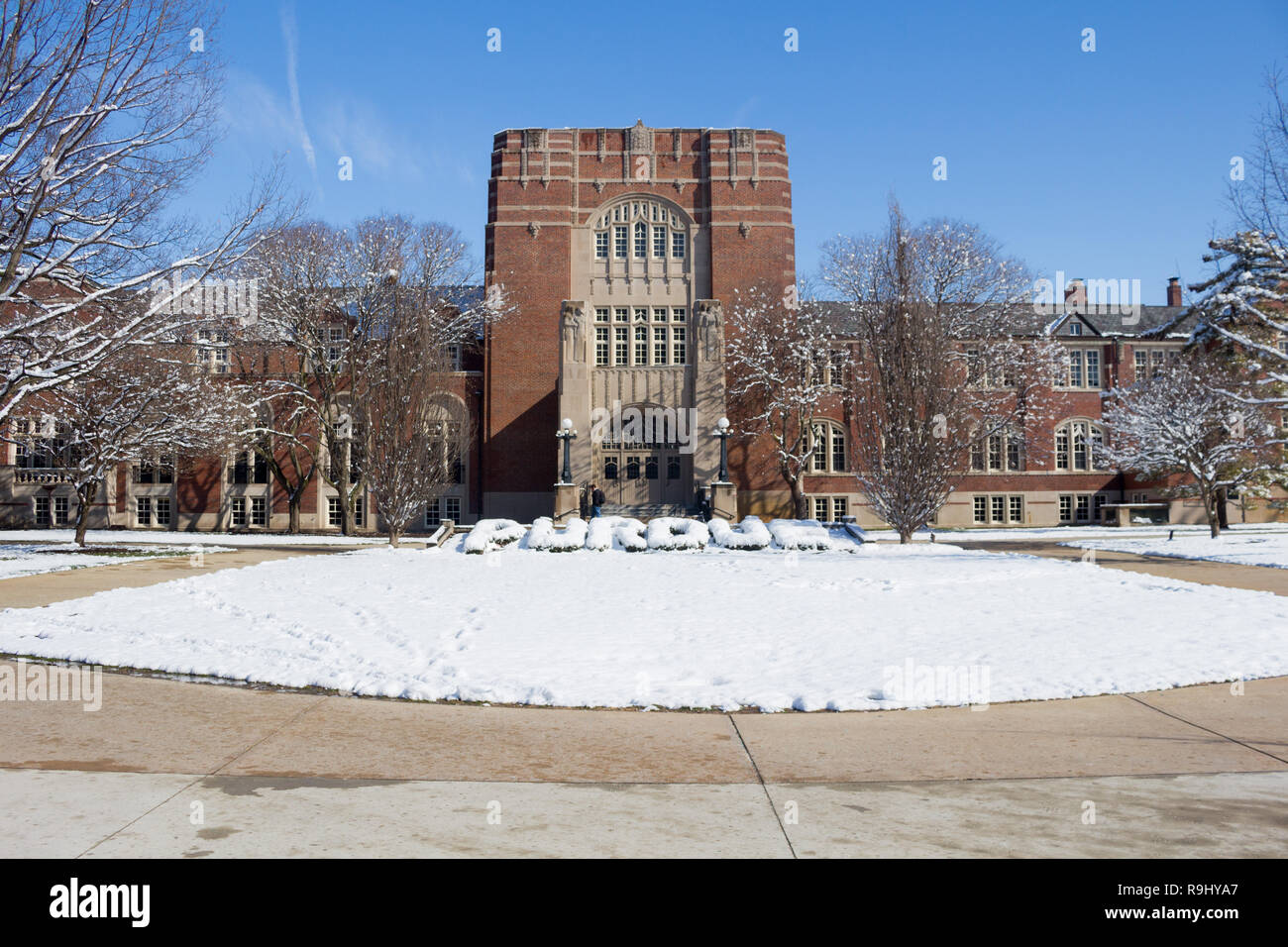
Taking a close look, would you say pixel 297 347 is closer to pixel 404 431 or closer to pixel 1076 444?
pixel 404 431

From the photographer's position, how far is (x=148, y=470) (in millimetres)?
44000

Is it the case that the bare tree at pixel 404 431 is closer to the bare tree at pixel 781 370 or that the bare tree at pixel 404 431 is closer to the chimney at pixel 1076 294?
the bare tree at pixel 781 370

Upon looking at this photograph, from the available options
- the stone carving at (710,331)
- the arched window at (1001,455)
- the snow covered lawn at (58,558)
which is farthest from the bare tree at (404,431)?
the arched window at (1001,455)

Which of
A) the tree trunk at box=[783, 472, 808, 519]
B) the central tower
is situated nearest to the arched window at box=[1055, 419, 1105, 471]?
the tree trunk at box=[783, 472, 808, 519]

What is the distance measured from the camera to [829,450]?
147ft

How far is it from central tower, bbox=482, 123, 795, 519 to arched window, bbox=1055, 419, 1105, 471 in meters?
17.6

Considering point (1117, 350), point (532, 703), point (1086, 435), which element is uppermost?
point (1117, 350)

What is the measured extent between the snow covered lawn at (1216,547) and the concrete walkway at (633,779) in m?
16.3

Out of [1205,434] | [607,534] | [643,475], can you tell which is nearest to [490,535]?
[607,534]

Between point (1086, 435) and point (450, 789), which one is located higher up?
point (1086, 435)
